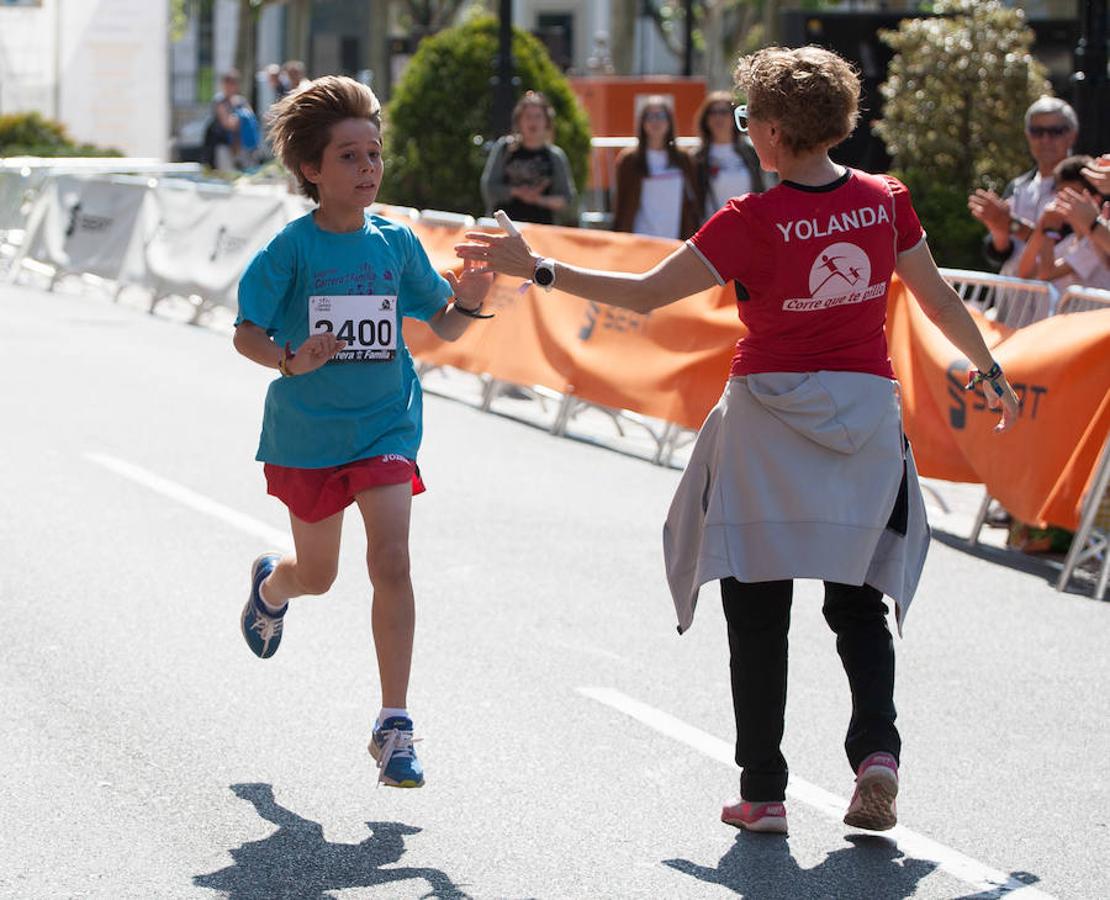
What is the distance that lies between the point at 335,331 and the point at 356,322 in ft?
0.19

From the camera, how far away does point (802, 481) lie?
5176mm

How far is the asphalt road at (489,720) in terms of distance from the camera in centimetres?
510

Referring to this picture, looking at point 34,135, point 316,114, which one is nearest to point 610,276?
point 316,114

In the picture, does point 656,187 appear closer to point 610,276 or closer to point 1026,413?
point 1026,413

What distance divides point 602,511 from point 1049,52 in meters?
16.1

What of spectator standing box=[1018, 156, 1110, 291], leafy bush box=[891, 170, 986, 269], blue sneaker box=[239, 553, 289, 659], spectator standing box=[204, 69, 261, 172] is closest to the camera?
blue sneaker box=[239, 553, 289, 659]

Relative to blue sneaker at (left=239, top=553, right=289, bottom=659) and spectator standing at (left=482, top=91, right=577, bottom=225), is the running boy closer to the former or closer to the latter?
blue sneaker at (left=239, top=553, right=289, bottom=659)

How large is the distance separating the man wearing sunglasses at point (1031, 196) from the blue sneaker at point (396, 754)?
5779 millimetres

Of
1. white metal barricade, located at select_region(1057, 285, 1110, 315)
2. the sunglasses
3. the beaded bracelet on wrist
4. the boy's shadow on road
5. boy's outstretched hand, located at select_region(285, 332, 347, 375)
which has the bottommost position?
the boy's shadow on road

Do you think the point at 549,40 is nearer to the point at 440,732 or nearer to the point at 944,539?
the point at 944,539

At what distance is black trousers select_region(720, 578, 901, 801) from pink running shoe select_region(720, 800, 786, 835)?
20 mm

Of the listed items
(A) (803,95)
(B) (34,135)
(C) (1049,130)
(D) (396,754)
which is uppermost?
(A) (803,95)

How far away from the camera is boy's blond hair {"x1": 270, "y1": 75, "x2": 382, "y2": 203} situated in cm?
541

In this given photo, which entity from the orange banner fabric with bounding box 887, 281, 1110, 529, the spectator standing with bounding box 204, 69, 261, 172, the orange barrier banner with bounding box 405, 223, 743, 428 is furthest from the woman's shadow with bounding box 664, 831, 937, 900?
the spectator standing with bounding box 204, 69, 261, 172
